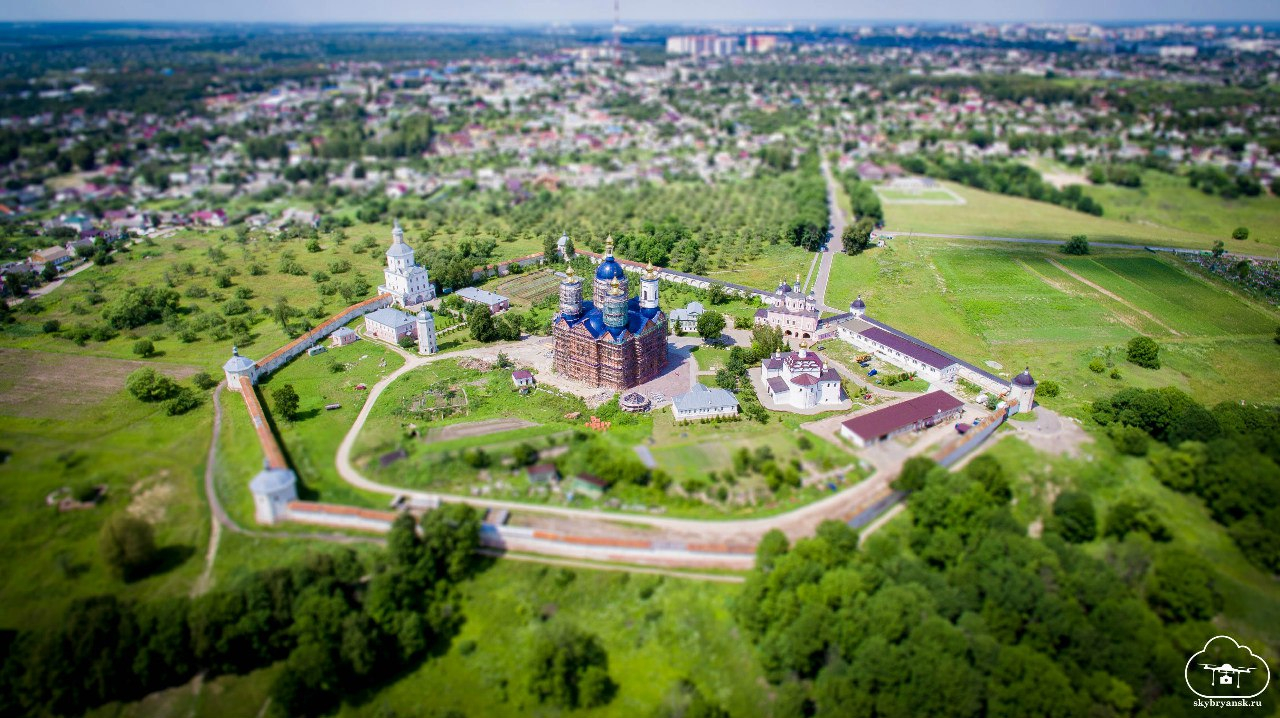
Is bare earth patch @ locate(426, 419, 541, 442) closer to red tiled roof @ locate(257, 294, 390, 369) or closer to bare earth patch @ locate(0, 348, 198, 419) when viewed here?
red tiled roof @ locate(257, 294, 390, 369)

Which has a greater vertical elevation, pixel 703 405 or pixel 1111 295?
pixel 703 405

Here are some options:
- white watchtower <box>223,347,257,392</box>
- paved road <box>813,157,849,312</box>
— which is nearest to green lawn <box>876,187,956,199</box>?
paved road <box>813,157,849,312</box>

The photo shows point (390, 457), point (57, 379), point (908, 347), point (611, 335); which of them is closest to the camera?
point (390, 457)

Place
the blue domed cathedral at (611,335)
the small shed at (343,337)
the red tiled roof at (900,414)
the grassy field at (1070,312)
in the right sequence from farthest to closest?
the small shed at (343,337), the grassy field at (1070,312), the blue domed cathedral at (611,335), the red tiled roof at (900,414)

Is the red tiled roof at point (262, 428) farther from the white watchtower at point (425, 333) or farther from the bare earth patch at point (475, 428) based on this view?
the white watchtower at point (425, 333)

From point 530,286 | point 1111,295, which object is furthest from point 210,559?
point 1111,295

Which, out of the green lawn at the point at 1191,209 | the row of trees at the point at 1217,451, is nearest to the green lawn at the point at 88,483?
the row of trees at the point at 1217,451

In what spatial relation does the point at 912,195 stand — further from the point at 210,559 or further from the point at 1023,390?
the point at 210,559
